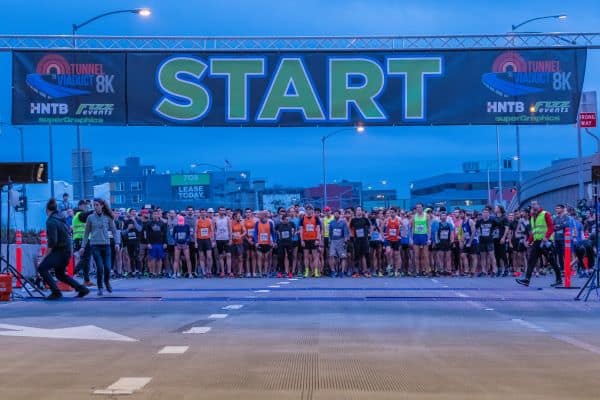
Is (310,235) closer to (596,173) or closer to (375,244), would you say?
(375,244)

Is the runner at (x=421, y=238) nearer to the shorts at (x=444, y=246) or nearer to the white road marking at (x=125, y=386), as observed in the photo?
the shorts at (x=444, y=246)

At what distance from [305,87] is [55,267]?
23.6 feet

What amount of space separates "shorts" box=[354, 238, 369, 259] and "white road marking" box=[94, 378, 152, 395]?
19.6 m

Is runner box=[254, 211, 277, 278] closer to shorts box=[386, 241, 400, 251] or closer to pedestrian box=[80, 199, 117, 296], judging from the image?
shorts box=[386, 241, 400, 251]

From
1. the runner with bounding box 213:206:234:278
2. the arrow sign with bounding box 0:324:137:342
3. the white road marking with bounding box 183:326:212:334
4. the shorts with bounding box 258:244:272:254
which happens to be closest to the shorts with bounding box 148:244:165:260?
the runner with bounding box 213:206:234:278

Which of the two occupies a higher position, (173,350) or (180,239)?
(180,239)

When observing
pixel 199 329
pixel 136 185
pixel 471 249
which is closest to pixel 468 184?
pixel 136 185

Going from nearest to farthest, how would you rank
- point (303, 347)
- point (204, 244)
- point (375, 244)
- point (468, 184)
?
point (303, 347) < point (204, 244) < point (375, 244) < point (468, 184)

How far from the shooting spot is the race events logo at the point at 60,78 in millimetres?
21203

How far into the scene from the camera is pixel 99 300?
1695 centimetres

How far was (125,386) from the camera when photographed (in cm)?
725

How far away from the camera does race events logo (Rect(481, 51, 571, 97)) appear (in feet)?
69.7

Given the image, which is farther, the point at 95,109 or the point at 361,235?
the point at 361,235

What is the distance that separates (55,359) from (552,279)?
18707 mm
